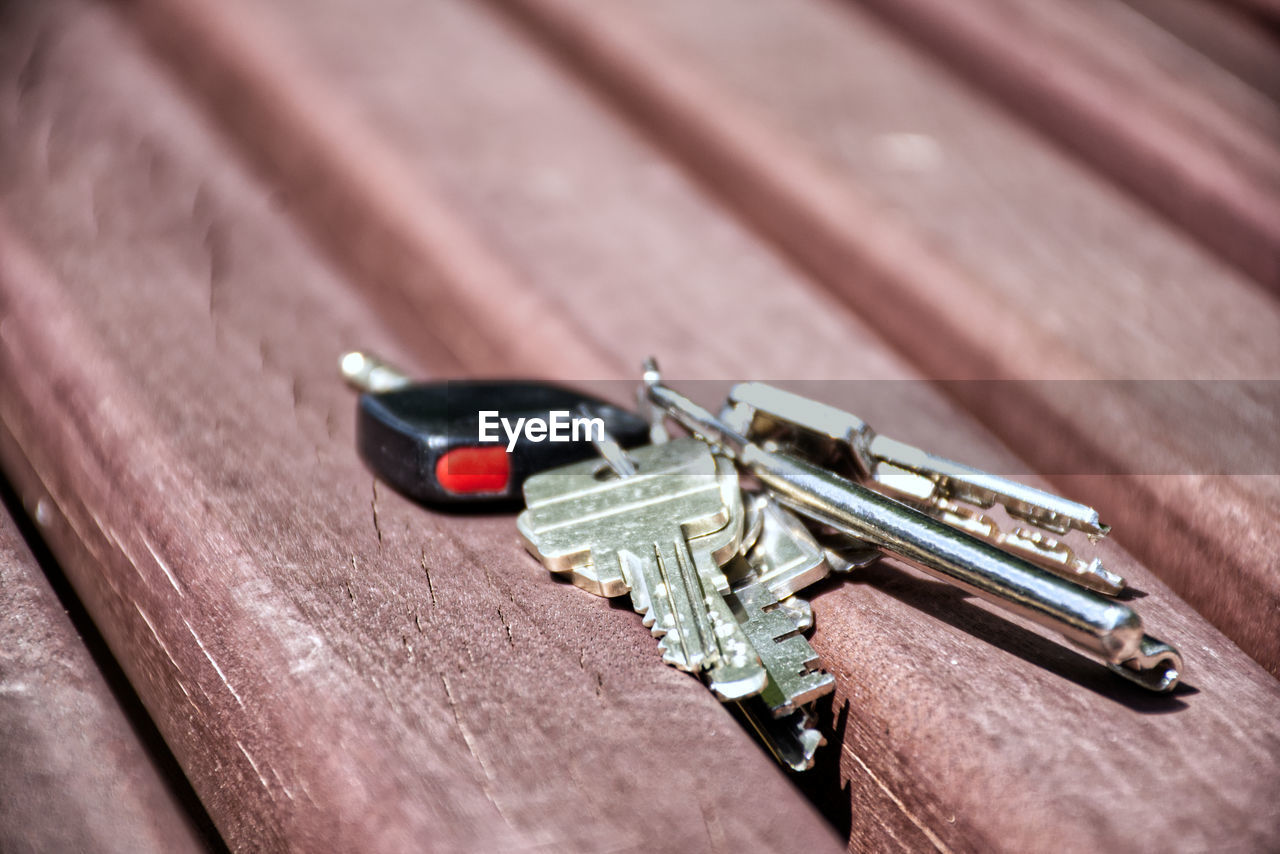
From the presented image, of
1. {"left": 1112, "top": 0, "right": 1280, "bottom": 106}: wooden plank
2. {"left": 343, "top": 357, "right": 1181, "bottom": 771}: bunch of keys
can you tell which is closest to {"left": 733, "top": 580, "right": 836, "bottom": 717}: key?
{"left": 343, "top": 357, "right": 1181, "bottom": 771}: bunch of keys

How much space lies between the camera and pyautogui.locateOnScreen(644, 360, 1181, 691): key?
1.49 ft

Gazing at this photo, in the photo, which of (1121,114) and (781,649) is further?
(1121,114)

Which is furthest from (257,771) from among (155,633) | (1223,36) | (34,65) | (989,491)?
(1223,36)

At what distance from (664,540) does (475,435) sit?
0.47 ft

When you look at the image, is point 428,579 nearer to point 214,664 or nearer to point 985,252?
point 214,664

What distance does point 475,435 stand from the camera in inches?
23.2

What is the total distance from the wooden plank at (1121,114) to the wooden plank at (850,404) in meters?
0.36

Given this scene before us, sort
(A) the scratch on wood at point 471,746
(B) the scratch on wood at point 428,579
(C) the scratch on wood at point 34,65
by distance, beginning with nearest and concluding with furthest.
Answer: (A) the scratch on wood at point 471,746, (B) the scratch on wood at point 428,579, (C) the scratch on wood at point 34,65

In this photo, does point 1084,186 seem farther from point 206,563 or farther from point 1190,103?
point 206,563

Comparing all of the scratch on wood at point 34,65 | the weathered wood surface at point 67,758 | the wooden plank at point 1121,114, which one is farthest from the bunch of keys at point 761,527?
the scratch on wood at point 34,65

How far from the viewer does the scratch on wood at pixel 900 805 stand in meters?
0.46

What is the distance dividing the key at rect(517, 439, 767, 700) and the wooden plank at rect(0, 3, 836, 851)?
0.06 ft

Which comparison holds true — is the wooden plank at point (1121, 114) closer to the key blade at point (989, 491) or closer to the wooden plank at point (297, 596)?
the key blade at point (989, 491)

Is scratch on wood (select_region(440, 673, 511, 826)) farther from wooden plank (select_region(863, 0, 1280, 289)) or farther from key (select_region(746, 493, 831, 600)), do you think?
wooden plank (select_region(863, 0, 1280, 289))
